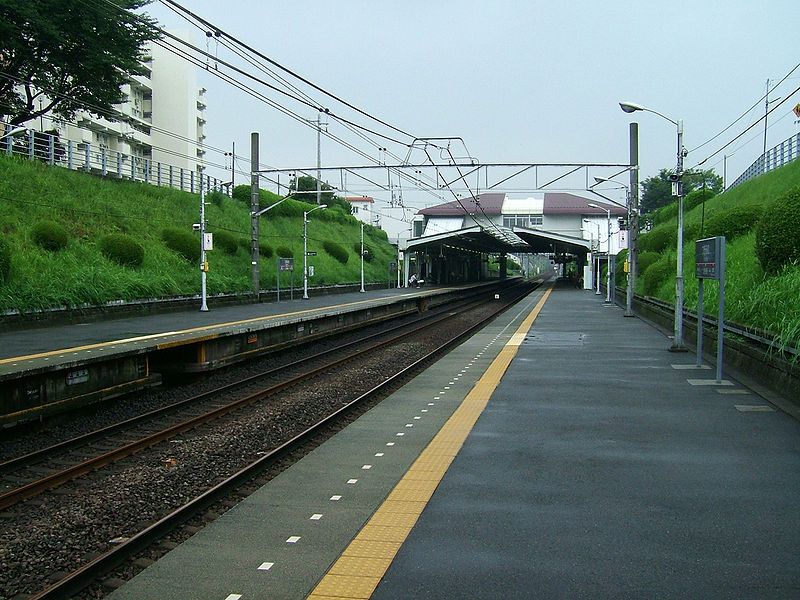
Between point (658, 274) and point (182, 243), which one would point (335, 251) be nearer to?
point (182, 243)

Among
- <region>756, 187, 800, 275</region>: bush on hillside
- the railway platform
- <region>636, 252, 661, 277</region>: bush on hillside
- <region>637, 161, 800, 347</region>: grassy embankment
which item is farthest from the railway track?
<region>636, 252, 661, 277</region>: bush on hillside

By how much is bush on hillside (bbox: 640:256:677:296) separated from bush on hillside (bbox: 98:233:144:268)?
2027 centimetres

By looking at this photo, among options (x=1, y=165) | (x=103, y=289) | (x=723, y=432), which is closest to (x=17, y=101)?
(x=1, y=165)

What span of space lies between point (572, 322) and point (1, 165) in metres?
22.1

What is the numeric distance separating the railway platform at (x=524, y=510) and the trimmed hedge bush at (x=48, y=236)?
65.6 feet

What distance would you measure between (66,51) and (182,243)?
10.3 meters

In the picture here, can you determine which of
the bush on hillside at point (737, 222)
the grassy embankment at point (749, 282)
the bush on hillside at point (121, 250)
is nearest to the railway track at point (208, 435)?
the grassy embankment at point (749, 282)

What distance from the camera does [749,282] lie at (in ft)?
60.1

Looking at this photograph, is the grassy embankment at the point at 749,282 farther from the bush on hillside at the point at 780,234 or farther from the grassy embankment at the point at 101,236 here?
the grassy embankment at the point at 101,236

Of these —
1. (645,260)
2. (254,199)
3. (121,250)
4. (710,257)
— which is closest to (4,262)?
(121,250)

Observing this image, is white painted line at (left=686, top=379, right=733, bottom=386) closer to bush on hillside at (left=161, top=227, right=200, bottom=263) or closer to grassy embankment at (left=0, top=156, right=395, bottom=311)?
grassy embankment at (left=0, top=156, right=395, bottom=311)

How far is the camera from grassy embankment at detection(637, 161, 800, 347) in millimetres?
13789

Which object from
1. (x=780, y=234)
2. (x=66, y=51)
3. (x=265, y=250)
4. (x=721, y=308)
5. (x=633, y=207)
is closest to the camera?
(x=721, y=308)

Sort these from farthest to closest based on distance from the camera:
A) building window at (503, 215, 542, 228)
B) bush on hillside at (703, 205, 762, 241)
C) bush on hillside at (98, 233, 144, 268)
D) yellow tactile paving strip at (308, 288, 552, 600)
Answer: building window at (503, 215, 542, 228)
bush on hillside at (98, 233, 144, 268)
bush on hillside at (703, 205, 762, 241)
yellow tactile paving strip at (308, 288, 552, 600)
